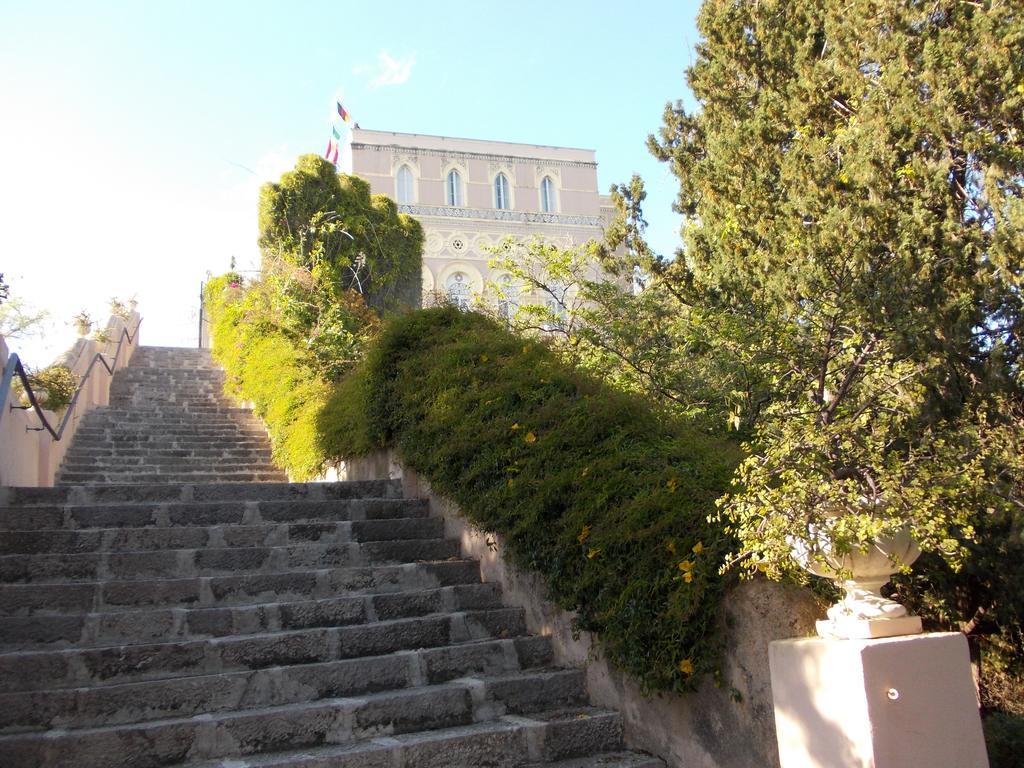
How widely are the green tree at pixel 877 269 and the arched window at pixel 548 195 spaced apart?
26.3 m

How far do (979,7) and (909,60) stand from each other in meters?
0.54

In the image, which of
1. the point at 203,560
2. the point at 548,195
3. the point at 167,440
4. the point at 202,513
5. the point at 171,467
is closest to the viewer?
the point at 203,560

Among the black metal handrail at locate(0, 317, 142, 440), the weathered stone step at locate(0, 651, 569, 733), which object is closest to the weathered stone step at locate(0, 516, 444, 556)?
the black metal handrail at locate(0, 317, 142, 440)

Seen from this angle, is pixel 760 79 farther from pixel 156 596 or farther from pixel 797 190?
pixel 156 596

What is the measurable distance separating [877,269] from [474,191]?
2908cm

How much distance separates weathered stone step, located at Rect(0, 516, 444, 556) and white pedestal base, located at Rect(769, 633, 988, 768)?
11.5ft

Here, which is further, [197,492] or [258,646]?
[197,492]

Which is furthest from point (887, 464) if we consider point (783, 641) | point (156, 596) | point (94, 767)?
point (156, 596)

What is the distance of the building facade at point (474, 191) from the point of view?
106 feet

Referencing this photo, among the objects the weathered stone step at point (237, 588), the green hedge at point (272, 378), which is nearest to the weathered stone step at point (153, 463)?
the green hedge at point (272, 378)

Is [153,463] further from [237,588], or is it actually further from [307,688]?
[307,688]

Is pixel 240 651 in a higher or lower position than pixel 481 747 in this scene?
higher

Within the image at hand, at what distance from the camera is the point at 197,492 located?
21.0 feet

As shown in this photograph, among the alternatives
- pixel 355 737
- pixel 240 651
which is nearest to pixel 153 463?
pixel 240 651
